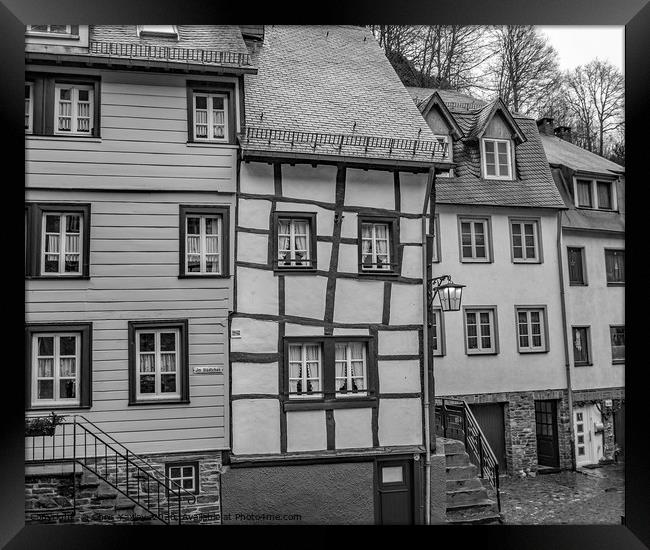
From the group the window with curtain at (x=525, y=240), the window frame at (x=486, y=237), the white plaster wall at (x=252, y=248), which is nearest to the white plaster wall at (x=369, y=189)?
the window frame at (x=486, y=237)

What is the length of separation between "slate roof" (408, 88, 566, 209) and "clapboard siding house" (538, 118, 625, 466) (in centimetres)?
19

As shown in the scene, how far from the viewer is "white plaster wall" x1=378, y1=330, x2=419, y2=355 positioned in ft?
19.0

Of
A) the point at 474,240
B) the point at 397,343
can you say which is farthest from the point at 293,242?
the point at 474,240

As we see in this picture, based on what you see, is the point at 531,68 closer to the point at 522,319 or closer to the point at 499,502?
the point at 522,319

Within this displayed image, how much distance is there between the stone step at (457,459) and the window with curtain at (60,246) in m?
3.11

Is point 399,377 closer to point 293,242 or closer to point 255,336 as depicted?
point 255,336

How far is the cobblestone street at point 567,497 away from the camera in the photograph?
18.2 ft

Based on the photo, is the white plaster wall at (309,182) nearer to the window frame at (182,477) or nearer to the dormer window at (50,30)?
the dormer window at (50,30)

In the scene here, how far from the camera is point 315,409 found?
18.7 ft

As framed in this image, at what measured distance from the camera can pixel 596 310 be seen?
5.82m

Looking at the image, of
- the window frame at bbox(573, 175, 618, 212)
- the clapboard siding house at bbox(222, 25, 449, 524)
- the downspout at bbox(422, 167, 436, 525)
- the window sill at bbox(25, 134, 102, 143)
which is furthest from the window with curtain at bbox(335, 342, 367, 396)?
the window sill at bbox(25, 134, 102, 143)

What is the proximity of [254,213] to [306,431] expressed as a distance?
1685mm

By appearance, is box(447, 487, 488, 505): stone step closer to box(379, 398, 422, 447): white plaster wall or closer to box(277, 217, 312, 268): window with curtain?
box(379, 398, 422, 447): white plaster wall

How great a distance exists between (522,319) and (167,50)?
338cm
